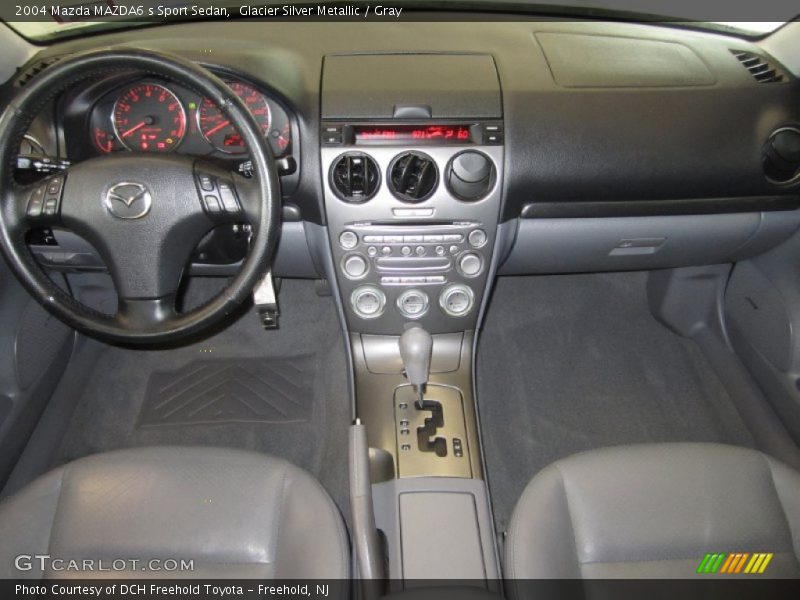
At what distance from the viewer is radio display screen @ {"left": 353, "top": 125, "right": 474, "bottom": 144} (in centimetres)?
147

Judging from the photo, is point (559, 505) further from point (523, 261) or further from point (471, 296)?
point (523, 261)

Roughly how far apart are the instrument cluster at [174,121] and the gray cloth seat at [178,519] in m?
0.77

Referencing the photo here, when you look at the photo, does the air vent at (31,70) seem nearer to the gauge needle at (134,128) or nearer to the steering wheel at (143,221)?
the gauge needle at (134,128)

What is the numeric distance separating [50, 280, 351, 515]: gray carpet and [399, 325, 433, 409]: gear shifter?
0.53 metres

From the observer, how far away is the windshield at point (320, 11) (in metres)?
1.70

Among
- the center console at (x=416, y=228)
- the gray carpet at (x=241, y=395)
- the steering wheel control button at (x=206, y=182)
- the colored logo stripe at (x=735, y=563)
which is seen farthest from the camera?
the gray carpet at (x=241, y=395)

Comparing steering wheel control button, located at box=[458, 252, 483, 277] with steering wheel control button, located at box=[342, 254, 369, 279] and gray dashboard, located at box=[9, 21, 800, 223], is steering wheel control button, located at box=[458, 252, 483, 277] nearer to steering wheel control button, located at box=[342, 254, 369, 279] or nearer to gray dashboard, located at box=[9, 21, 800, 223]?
gray dashboard, located at box=[9, 21, 800, 223]


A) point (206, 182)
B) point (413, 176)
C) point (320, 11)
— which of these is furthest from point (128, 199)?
point (320, 11)

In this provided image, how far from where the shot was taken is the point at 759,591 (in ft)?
3.75

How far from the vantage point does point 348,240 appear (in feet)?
5.12

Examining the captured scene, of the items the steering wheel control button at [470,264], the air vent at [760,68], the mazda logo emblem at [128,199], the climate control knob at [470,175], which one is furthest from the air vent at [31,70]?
the air vent at [760,68]

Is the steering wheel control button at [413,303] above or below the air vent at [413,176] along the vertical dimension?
below

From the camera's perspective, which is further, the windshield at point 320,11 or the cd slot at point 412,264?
the windshield at point 320,11

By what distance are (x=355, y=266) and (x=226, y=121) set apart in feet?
1.57
